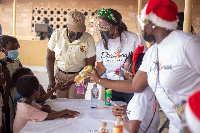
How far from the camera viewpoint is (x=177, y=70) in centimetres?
149

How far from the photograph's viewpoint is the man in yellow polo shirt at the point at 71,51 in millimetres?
2953

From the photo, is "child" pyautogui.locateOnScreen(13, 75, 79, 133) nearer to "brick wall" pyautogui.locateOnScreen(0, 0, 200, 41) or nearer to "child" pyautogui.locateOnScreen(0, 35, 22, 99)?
"child" pyautogui.locateOnScreen(0, 35, 22, 99)

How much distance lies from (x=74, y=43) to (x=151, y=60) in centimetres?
148

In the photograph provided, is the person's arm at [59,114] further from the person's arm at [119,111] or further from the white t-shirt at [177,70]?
the white t-shirt at [177,70]

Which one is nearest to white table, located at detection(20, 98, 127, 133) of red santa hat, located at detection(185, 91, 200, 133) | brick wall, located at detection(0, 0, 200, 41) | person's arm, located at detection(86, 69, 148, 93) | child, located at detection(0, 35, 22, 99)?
person's arm, located at detection(86, 69, 148, 93)

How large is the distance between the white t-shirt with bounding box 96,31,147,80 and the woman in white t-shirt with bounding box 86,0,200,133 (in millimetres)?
1004

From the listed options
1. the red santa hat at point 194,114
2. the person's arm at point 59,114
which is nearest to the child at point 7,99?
the person's arm at point 59,114

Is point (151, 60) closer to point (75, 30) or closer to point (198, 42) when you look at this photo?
point (198, 42)

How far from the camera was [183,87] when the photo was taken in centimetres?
151

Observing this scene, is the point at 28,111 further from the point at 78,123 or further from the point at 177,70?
the point at 177,70

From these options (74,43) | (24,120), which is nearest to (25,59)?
(74,43)

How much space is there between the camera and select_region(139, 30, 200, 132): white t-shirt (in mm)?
1462

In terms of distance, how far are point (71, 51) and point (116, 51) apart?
56 cm

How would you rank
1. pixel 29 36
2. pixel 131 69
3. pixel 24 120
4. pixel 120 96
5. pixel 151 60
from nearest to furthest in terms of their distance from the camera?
pixel 151 60 < pixel 24 120 < pixel 131 69 < pixel 120 96 < pixel 29 36
